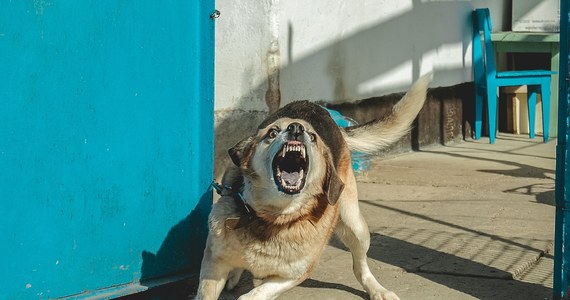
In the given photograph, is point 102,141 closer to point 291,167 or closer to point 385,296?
point 291,167

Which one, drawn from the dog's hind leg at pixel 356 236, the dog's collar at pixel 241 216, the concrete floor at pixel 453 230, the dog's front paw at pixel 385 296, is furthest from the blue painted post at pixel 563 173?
the dog's collar at pixel 241 216

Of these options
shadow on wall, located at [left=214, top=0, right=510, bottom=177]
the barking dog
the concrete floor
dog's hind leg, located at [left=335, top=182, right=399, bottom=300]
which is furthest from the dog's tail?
shadow on wall, located at [left=214, top=0, right=510, bottom=177]

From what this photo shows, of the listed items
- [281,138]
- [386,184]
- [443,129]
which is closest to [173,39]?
[281,138]

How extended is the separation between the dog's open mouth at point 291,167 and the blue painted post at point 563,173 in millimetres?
1192

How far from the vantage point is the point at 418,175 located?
8633 mm

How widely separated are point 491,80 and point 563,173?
6.74 metres

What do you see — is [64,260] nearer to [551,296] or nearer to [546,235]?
[551,296]

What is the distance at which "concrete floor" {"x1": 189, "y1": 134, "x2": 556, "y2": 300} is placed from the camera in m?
5.06

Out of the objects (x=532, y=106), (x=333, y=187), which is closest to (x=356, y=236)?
(x=333, y=187)

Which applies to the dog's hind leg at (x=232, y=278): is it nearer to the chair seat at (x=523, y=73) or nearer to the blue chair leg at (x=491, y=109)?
the blue chair leg at (x=491, y=109)

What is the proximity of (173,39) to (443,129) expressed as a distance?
6789 mm

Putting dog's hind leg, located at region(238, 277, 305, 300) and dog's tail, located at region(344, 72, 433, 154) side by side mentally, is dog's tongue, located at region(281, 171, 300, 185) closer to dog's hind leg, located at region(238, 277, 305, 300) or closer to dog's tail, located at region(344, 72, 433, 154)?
dog's hind leg, located at region(238, 277, 305, 300)

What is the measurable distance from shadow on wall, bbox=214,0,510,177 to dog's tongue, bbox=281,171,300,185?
334 cm

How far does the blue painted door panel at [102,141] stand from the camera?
3961 millimetres
